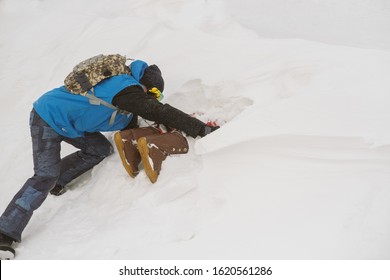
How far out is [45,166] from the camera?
2.55m

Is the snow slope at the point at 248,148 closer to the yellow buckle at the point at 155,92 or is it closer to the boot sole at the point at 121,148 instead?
the boot sole at the point at 121,148

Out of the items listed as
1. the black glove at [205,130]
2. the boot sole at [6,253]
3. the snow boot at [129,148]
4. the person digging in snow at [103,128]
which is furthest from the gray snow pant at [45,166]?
the black glove at [205,130]

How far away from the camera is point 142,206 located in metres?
2.27

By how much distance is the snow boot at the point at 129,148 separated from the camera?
2.40 metres

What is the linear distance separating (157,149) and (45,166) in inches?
29.5

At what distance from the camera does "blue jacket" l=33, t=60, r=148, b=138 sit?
7.91 ft

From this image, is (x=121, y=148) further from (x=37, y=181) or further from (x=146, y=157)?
(x=37, y=181)

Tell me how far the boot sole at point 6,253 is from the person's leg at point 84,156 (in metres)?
0.68

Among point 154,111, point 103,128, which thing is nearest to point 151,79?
point 154,111

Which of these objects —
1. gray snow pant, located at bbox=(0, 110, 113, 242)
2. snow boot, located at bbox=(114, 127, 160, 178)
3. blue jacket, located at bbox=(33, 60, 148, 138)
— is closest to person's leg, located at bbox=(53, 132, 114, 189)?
gray snow pant, located at bbox=(0, 110, 113, 242)

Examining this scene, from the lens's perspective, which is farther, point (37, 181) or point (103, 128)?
point (103, 128)

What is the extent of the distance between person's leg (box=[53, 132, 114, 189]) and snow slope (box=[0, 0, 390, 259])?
83 millimetres
